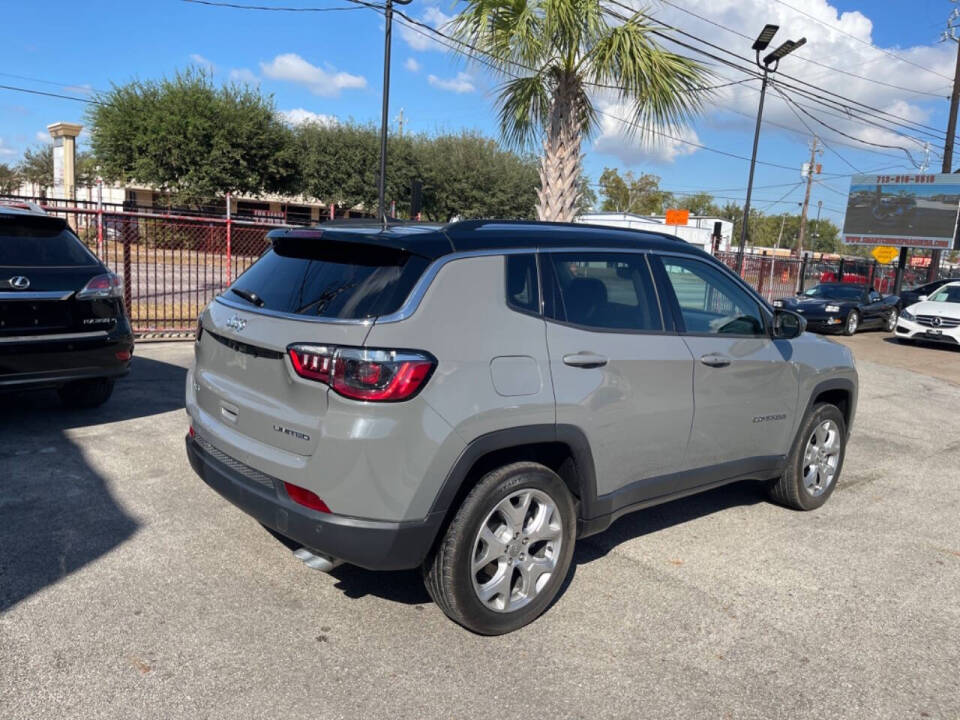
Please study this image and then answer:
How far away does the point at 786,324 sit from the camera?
15.1ft

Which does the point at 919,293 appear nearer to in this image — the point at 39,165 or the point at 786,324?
the point at 786,324

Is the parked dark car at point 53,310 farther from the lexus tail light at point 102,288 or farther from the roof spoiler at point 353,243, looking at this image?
the roof spoiler at point 353,243

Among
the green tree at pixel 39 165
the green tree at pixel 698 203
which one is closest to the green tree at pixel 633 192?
the green tree at pixel 698 203

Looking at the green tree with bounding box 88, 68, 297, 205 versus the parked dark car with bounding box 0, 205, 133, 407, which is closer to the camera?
the parked dark car with bounding box 0, 205, 133, 407

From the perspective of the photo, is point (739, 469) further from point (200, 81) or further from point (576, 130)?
point (200, 81)

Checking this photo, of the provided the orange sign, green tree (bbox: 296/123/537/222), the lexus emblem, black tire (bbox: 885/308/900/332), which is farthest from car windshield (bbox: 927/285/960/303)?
the orange sign

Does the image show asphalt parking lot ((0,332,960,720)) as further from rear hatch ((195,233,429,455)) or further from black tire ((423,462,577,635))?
rear hatch ((195,233,429,455))

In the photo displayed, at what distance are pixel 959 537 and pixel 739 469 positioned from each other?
171 cm

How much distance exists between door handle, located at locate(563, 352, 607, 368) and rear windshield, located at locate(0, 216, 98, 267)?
414 cm

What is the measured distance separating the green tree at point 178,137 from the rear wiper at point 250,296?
34.5m

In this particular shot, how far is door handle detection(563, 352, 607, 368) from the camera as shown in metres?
3.39

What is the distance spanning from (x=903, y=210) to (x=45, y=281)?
26977 mm

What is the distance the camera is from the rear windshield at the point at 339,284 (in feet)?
10.0

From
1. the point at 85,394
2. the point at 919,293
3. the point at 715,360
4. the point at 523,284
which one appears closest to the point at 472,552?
the point at 523,284
